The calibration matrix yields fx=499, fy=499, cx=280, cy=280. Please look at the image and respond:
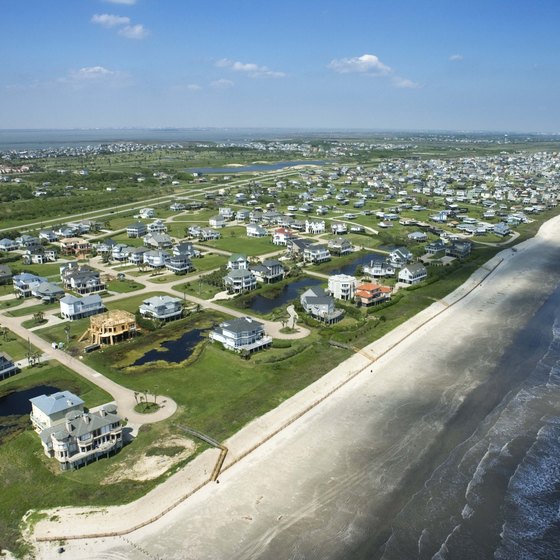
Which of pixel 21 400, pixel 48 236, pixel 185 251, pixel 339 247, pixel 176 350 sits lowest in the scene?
A: pixel 21 400

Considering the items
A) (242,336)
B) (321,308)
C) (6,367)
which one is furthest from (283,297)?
(6,367)

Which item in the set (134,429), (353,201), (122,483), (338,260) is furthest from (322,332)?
(353,201)

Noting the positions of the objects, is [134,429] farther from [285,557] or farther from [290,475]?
[285,557]

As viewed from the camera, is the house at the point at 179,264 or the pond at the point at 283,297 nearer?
the pond at the point at 283,297

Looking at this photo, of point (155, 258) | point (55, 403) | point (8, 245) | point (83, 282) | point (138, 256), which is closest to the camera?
point (55, 403)

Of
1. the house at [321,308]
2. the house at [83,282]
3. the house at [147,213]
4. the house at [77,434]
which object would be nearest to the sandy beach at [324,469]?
the house at [77,434]

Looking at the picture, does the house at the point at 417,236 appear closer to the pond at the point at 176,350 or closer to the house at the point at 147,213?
the pond at the point at 176,350

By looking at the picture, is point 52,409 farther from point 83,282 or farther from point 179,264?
point 179,264
